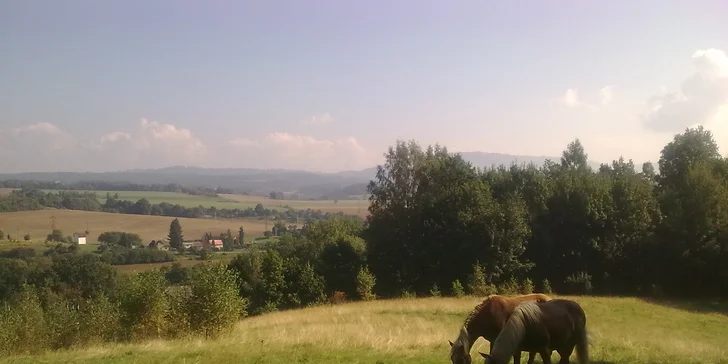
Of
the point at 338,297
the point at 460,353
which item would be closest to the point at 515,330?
the point at 460,353

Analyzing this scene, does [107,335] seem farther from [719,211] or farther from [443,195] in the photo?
[719,211]

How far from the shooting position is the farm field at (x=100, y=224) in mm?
93000

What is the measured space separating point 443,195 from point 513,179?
28.7ft

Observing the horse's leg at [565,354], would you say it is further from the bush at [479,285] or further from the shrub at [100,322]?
the bush at [479,285]

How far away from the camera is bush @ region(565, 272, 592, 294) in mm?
41350

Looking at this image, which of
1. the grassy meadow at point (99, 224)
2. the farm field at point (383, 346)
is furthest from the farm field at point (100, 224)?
the farm field at point (383, 346)

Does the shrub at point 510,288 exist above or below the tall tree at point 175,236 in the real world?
above

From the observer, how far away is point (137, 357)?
14047 mm

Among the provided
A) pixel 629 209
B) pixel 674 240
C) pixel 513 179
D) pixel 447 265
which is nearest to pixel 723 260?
pixel 674 240

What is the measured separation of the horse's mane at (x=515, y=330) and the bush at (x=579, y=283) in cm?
3419

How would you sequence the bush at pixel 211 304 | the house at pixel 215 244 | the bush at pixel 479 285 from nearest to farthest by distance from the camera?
the bush at pixel 211 304 < the bush at pixel 479 285 < the house at pixel 215 244

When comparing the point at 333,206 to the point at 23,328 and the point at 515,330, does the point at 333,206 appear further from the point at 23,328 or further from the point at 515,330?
the point at 515,330

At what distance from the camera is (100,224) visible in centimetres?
10381

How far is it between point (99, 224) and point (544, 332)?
361ft
